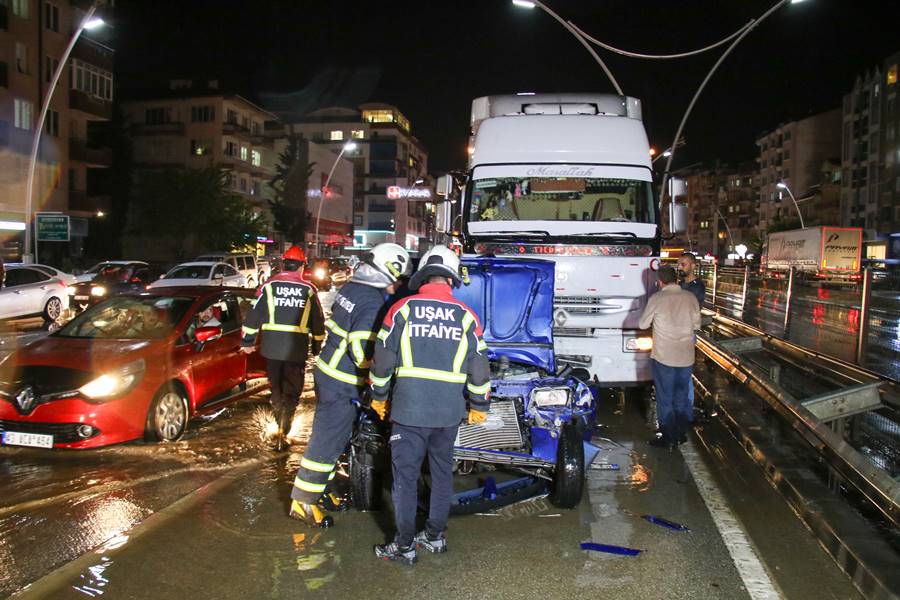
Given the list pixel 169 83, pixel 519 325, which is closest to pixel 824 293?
pixel 519 325

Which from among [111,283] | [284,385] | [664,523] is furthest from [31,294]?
[664,523]

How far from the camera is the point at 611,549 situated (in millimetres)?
4832

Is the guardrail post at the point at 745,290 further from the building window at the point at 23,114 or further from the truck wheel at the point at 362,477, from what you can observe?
the building window at the point at 23,114

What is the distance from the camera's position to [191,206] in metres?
47.4

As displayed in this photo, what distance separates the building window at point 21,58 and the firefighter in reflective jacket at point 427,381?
40138 mm

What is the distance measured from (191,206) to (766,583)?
155 ft

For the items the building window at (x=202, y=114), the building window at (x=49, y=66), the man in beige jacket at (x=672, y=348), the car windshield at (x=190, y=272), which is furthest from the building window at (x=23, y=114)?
the man in beige jacket at (x=672, y=348)

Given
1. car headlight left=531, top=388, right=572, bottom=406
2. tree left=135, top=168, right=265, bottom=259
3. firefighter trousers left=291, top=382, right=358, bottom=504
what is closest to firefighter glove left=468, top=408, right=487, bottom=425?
firefighter trousers left=291, top=382, right=358, bottom=504

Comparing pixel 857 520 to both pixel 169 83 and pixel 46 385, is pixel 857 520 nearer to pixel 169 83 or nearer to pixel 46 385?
pixel 46 385

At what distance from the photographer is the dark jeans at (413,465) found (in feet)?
14.6

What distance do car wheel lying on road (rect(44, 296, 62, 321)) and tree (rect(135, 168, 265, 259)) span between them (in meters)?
28.3

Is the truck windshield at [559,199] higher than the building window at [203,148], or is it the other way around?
the building window at [203,148]

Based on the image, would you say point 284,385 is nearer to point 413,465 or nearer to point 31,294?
point 413,465

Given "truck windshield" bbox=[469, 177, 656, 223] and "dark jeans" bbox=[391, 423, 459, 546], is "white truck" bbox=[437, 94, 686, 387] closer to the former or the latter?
"truck windshield" bbox=[469, 177, 656, 223]
